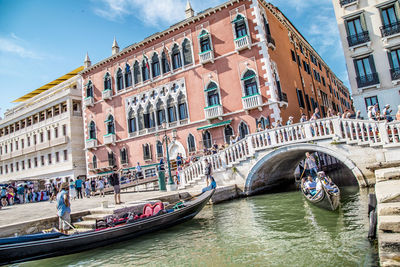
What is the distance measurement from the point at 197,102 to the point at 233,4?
658 cm

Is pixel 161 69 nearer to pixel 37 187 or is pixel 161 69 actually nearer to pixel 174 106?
pixel 174 106

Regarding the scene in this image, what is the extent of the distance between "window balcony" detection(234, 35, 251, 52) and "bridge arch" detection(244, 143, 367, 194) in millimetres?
7294

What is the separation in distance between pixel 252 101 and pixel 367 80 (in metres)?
6.44

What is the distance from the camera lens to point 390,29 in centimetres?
1500

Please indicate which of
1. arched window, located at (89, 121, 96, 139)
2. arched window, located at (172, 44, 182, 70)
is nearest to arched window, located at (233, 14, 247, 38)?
arched window, located at (172, 44, 182, 70)

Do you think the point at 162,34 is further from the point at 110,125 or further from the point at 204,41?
the point at 110,125

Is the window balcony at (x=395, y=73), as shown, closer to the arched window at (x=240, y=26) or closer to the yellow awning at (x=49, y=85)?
the arched window at (x=240, y=26)

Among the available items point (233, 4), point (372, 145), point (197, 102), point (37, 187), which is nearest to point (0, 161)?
point (37, 187)

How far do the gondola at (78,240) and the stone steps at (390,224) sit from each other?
5630mm

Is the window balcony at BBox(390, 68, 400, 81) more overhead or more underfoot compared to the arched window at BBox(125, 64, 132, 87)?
more underfoot

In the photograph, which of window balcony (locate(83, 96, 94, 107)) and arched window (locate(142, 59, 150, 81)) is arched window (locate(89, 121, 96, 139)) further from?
arched window (locate(142, 59, 150, 81))

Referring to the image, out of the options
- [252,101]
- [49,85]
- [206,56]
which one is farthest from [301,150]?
[49,85]

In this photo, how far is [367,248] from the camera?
4.83m

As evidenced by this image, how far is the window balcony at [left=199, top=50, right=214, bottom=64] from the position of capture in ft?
59.4
